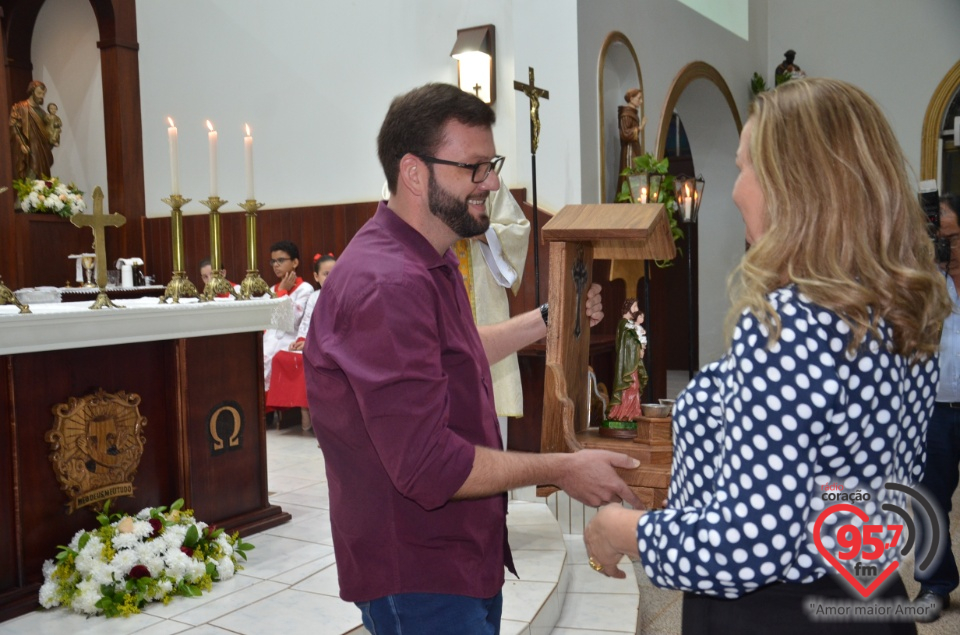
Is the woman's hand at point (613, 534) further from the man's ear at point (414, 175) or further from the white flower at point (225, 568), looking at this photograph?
the white flower at point (225, 568)

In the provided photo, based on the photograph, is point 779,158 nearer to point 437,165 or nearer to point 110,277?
point 437,165

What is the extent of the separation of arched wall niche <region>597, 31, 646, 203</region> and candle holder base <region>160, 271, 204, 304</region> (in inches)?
124

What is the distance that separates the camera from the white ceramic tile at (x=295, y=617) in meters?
2.82

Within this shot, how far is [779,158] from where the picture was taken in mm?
1128

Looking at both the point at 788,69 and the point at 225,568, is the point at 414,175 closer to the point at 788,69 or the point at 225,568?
the point at 225,568

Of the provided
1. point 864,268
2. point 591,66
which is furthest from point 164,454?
point 591,66

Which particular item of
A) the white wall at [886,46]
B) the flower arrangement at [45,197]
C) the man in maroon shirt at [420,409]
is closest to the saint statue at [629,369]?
the man in maroon shirt at [420,409]

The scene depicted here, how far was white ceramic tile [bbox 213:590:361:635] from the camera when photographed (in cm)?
282

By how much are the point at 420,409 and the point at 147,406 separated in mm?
2570

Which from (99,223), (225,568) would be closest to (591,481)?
(225,568)

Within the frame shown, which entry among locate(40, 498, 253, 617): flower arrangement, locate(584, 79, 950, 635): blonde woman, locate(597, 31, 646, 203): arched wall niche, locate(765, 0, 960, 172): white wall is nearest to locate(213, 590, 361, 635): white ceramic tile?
locate(40, 498, 253, 617): flower arrangement

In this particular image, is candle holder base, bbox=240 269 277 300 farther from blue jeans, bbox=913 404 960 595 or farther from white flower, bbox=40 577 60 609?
blue jeans, bbox=913 404 960 595

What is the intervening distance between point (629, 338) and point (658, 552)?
119cm

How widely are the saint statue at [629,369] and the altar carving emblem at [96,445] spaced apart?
2103 millimetres
